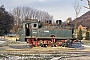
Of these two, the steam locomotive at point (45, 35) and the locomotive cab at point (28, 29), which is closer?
the steam locomotive at point (45, 35)

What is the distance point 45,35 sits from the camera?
28.4 metres

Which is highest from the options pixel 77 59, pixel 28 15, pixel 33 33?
pixel 28 15

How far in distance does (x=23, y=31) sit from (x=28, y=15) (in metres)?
90.2

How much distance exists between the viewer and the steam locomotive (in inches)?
1101

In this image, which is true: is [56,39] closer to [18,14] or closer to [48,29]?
[48,29]

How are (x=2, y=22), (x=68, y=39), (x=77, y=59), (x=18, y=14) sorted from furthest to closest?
(x=18, y=14), (x=2, y=22), (x=68, y=39), (x=77, y=59)

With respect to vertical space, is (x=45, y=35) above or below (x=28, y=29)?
below

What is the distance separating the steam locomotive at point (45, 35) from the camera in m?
28.0

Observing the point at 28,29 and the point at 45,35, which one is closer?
Result: the point at 45,35

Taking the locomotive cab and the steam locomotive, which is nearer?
the steam locomotive

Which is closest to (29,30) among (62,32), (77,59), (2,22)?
(62,32)

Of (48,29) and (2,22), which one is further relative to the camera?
(2,22)

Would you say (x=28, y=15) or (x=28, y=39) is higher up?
(x=28, y=15)

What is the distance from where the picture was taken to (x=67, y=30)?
2812 centimetres
